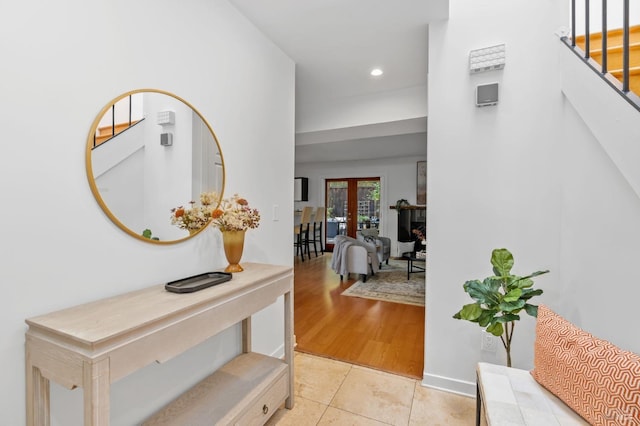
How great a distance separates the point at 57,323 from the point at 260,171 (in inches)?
56.6

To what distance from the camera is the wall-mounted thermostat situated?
1479mm

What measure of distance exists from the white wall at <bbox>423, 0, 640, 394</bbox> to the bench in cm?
43

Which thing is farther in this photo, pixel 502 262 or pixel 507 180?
pixel 507 180

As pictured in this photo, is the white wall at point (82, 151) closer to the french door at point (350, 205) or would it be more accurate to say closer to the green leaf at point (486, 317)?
the green leaf at point (486, 317)

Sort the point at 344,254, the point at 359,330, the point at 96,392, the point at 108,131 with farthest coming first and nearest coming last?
the point at 344,254 < the point at 359,330 < the point at 108,131 < the point at 96,392

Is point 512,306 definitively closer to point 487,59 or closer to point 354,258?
point 487,59

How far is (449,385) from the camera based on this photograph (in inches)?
77.5

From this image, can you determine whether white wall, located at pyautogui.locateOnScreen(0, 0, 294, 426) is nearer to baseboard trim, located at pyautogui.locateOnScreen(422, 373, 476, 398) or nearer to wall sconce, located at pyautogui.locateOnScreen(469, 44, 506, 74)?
baseboard trim, located at pyautogui.locateOnScreen(422, 373, 476, 398)

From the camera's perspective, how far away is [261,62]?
2.13 m

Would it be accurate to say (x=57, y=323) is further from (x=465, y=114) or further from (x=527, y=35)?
(x=527, y=35)

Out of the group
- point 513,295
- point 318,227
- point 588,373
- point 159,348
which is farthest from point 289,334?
point 318,227

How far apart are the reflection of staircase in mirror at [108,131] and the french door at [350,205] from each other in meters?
6.66

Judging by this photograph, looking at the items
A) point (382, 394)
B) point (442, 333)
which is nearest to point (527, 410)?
point (442, 333)

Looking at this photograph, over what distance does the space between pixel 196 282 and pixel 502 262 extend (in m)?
1.65
